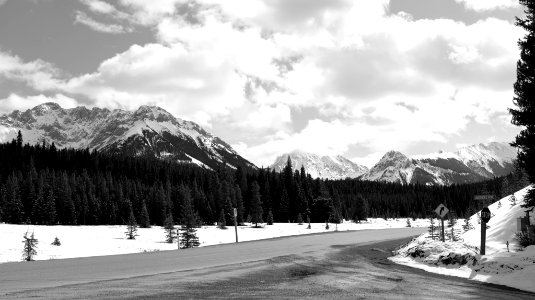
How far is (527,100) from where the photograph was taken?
2108 cm

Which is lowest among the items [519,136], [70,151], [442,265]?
[442,265]

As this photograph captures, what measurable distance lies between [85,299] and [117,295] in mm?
755

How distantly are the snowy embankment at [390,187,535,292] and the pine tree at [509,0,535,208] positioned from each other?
2.28 metres

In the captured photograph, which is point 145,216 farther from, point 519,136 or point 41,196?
point 519,136

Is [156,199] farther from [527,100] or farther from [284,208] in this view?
[527,100]

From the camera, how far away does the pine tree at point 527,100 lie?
818 inches

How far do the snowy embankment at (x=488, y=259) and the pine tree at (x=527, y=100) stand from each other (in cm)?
228

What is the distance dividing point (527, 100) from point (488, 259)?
903 centimetres

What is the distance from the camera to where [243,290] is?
446 inches

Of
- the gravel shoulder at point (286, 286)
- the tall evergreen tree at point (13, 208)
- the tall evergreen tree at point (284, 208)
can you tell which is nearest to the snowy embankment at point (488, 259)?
the gravel shoulder at point (286, 286)

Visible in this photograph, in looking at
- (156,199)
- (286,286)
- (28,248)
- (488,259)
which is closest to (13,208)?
(156,199)

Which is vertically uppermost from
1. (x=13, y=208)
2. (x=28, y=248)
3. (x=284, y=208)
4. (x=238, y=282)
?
(x=13, y=208)

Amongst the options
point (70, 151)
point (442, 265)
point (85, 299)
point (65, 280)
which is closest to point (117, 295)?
point (85, 299)

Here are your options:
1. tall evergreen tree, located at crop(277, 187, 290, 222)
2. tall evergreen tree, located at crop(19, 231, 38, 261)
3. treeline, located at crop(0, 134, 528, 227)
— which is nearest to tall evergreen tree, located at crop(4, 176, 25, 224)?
treeline, located at crop(0, 134, 528, 227)
